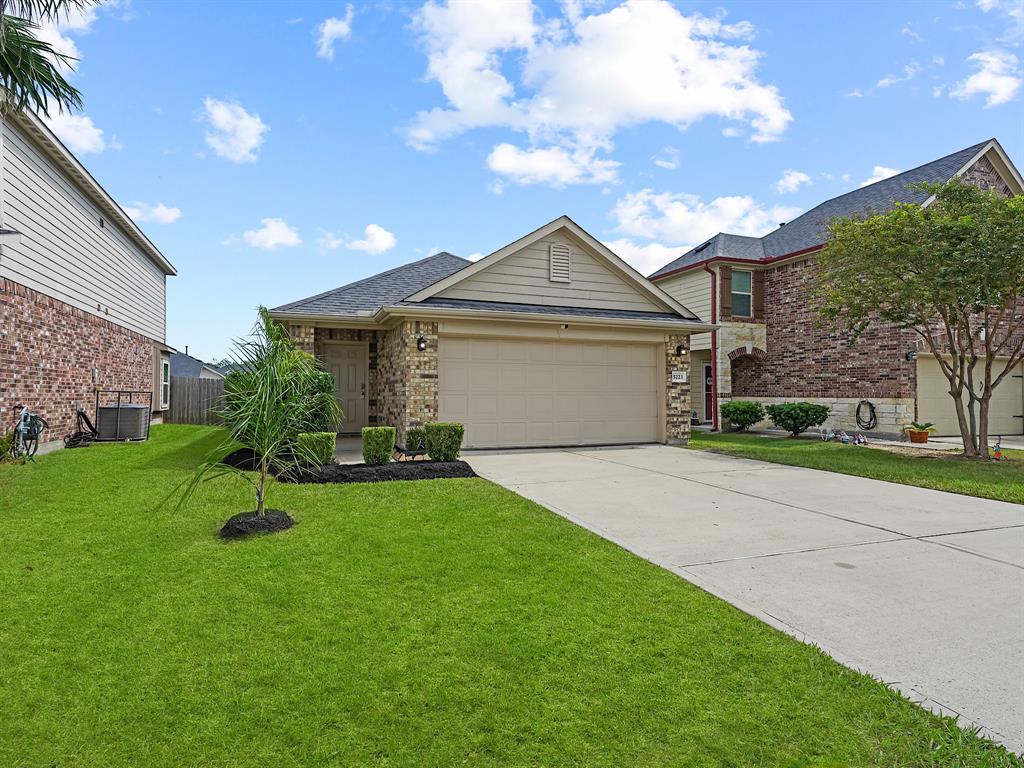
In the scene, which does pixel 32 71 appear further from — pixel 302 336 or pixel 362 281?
pixel 362 281

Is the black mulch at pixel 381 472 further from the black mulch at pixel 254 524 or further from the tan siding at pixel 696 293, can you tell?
the tan siding at pixel 696 293

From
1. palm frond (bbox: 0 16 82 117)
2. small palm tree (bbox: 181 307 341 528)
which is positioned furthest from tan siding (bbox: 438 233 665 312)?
palm frond (bbox: 0 16 82 117)

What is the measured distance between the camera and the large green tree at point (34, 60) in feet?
23.4

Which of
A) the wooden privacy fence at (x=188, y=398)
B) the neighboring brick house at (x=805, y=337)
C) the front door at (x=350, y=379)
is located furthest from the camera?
the wooden privacy fence at (x=188, y=398)

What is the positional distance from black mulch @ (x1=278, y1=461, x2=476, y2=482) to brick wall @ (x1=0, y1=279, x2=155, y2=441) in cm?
549

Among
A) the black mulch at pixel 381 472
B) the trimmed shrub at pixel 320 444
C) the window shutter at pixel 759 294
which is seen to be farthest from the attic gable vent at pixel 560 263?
the window shutter at pixel 759 294

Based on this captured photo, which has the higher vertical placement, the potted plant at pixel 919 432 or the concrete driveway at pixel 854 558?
the potted plant at pixel 919 432

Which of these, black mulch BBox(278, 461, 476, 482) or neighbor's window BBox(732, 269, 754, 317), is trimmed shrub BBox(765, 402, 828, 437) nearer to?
neighbor's window BBox(732, 269, 754, 317)

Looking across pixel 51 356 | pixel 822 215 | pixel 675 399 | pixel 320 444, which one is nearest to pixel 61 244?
pixel 51 356

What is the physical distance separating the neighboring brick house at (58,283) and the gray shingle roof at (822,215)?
17.0 meters

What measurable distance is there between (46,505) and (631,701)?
690 cm

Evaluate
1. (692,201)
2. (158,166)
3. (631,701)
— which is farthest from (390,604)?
(692,201)

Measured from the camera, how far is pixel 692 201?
17406 millimetres

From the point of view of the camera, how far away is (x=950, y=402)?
661 inches
